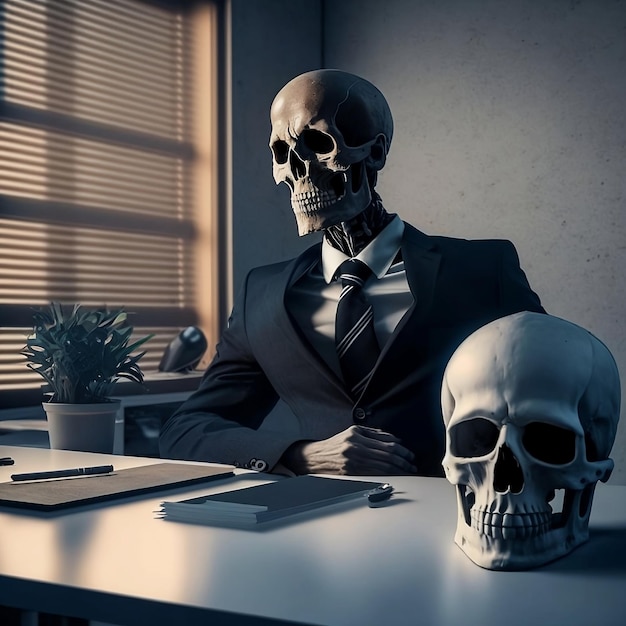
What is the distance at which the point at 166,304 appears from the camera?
4.43 metres

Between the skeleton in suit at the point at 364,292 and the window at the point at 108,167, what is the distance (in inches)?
77.9

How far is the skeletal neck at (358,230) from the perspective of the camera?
199cm

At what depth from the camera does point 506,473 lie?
101cm

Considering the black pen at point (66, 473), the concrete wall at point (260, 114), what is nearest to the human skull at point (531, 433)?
the black pen at point (66, 473)

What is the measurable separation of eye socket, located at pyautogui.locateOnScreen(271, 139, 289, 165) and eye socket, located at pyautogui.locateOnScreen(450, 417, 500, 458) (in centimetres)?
102

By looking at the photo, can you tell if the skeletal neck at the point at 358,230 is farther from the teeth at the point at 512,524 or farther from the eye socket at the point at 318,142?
the teeth at the point at 512,524

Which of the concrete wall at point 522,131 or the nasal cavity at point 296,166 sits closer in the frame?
the nasal cavity at point 296,166

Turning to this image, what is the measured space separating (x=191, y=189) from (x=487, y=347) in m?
3.72

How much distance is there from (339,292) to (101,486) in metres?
0.80

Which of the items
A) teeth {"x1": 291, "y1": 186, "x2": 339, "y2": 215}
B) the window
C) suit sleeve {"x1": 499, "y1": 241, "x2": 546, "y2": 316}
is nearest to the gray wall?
the window

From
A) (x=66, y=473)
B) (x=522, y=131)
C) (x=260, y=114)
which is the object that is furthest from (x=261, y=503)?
(x=260, y=114)

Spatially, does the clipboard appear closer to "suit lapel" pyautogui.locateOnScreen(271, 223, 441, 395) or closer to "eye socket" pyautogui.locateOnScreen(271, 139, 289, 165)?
"suit lapel" pyautogui.locateOnScreen(271, 223, 441, 395)

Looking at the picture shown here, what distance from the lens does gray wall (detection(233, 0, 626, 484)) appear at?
13.9 feet

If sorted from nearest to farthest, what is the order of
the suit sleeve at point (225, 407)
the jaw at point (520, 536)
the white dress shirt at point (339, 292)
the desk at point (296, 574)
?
the desk at point (296, 574), the jaw at point (520, 536), the suit sleeve at point (225, 407), the white dress shirt at point (339, 292)
